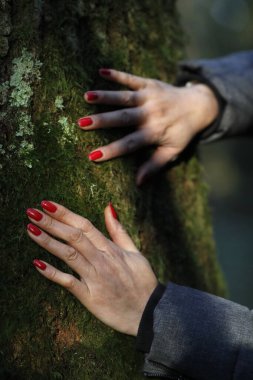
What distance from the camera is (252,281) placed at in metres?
10.7

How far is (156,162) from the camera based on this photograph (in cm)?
229

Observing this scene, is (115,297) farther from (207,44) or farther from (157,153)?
(207,44)

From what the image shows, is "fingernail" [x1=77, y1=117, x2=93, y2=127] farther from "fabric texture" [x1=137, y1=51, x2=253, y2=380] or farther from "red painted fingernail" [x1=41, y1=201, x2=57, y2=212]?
"fabric texture" [x1=137, y1=51, x2=253, y2=380]

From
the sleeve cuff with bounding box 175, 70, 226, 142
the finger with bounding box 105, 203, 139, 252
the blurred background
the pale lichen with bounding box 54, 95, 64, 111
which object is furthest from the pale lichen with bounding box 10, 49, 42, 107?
the blurred background

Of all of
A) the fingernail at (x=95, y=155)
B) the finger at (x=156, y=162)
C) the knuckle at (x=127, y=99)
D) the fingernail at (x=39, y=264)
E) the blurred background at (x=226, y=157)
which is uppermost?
the knuckle at (x=127, y=99)

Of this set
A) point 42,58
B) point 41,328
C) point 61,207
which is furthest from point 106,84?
point 41,328

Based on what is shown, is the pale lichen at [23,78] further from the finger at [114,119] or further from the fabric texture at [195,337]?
the fabric texture at [195,337]

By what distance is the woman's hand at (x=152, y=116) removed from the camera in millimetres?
1988

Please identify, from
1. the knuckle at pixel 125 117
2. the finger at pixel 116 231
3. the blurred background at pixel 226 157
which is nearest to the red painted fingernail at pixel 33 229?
the finger at pixel 116 231

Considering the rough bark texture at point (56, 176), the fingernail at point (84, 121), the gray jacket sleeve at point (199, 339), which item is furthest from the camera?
the fingernail at point (84, 121)

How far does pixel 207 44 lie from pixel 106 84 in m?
19.5

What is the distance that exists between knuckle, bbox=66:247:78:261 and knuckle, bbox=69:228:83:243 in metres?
0.03

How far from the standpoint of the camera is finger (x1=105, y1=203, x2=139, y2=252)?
1.92 metres

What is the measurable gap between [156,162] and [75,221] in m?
0.68
